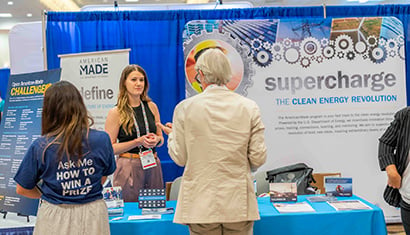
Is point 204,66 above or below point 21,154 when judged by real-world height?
above

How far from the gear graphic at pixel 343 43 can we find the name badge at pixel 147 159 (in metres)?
2.38

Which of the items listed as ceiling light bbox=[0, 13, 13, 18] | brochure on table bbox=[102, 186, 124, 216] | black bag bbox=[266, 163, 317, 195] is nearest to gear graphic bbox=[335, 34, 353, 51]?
black bag bbox=[266, 163, 317, 195]

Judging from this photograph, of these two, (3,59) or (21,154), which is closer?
(21,154)

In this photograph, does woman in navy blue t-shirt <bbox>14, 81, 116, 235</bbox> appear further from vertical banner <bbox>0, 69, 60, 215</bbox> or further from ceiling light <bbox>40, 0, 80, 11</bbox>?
ceiling light <bbox>40, 0, 80, 11</bbox>

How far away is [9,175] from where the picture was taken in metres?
2.99

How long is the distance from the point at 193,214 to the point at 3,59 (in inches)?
479

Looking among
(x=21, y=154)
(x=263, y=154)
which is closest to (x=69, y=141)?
(x=263, y=154)

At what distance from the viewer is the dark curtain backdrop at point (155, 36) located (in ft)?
13.4

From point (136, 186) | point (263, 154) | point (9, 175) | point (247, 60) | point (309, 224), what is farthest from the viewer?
point (247, 60)

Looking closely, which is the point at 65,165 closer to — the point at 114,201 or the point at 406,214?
the point at 114,201

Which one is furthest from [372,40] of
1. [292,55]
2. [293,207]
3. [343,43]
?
[293,207]

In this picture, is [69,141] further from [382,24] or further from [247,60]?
[382,24]

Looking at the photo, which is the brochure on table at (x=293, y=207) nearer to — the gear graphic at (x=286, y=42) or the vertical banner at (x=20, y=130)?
the vertical banner at (x=20, y=130)

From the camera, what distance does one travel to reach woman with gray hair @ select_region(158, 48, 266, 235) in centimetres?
164
